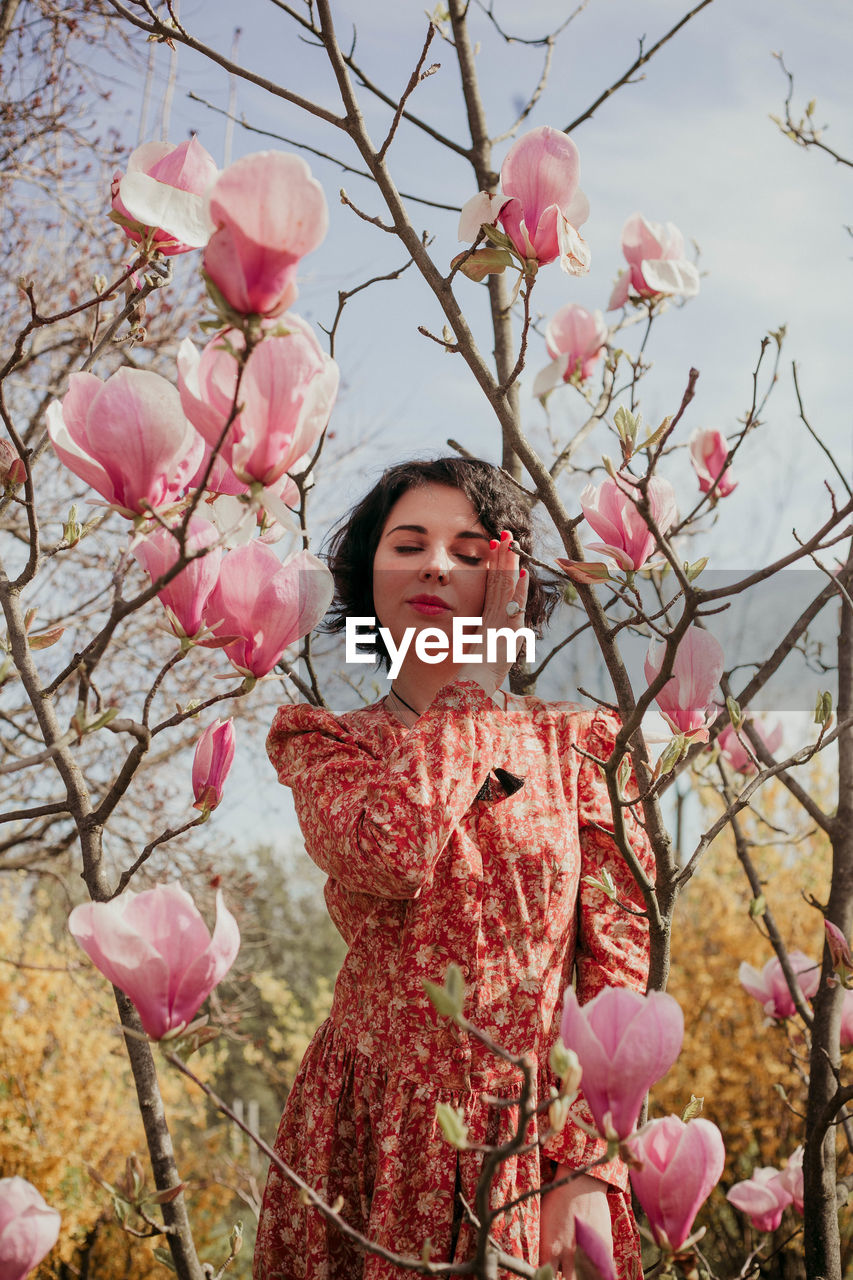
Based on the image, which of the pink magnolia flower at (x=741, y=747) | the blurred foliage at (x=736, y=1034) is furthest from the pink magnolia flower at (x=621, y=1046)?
the blurred foliage at (x=736, y=1034)

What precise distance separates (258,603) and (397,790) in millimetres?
305

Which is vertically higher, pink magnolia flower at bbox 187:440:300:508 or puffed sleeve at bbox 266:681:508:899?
pink magnolia flower at bbox 187:440:300:508

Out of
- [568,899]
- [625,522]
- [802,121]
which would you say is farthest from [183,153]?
[802,121]

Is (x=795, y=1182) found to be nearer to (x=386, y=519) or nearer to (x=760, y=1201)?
(x=760, y=1201)

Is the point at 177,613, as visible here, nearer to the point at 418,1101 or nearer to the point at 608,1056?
the point at 608,1056

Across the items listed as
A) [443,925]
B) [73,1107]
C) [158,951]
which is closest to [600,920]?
[443,925]

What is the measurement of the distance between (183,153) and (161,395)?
27 cm

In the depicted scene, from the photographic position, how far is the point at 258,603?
828 mm

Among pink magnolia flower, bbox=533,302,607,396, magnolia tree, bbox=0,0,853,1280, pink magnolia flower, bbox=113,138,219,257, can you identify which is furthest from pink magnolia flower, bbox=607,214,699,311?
pink magnolia flower, bbox=113,138,219,257

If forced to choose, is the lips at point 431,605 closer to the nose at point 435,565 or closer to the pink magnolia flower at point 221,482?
the nose at point 435,565

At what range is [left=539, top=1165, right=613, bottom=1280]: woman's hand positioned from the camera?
3.42 ft

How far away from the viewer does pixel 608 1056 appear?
638 mm

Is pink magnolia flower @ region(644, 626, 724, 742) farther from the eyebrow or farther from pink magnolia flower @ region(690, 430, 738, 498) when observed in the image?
pink magnolia flower @ region(690, 430, 738, 498)

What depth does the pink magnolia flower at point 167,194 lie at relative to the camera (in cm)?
79
